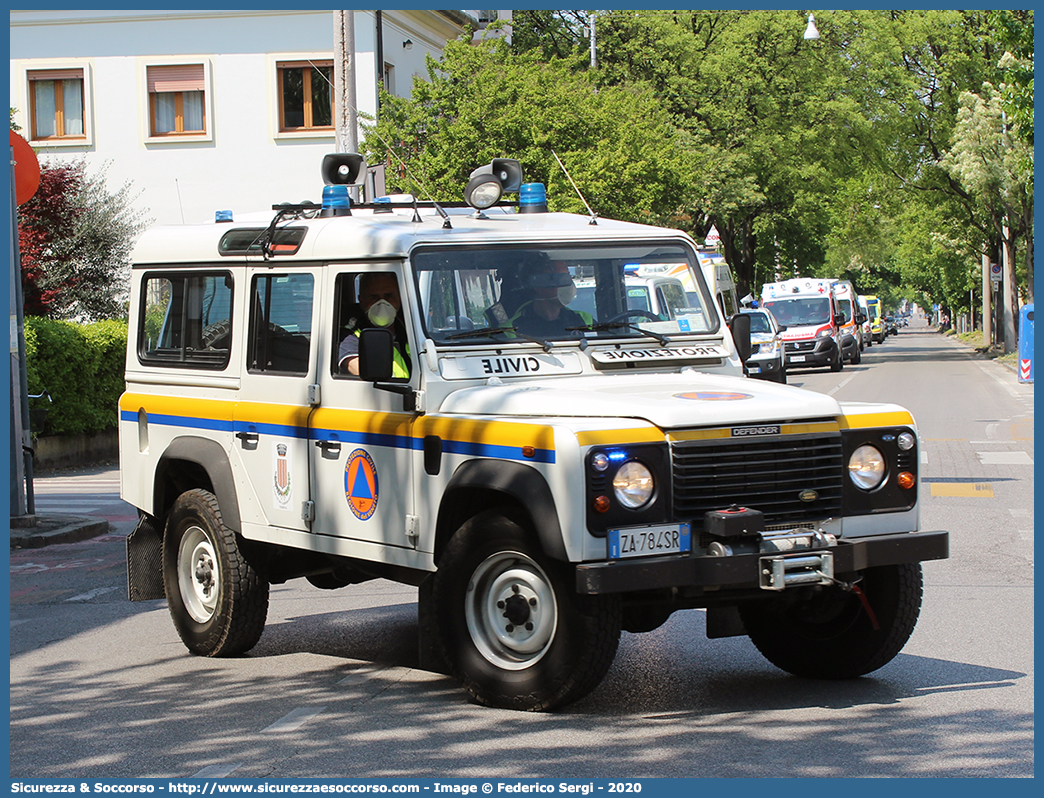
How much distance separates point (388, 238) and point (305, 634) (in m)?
2.71

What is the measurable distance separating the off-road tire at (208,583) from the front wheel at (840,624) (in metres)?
2.62

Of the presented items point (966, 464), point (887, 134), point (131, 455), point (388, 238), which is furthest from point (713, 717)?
point (887, 134)

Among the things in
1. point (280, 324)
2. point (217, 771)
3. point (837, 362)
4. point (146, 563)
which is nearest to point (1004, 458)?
point (146, 563)

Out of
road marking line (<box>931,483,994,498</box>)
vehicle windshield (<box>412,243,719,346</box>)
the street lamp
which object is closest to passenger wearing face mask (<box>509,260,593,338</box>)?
vehicle windshield (<box>412,243,719,346</box>)

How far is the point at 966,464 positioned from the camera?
16.6 meters

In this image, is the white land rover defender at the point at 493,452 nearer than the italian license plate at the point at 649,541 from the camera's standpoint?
No

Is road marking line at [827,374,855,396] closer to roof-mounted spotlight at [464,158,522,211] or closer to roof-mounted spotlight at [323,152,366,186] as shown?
roof-mounted spotlight at [323,152,366,186]

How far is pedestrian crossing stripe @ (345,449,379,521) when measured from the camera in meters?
6.81

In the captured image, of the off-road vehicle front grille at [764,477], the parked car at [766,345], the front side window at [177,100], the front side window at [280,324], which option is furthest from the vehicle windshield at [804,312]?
the off-road vehicle front grille at [764,477]

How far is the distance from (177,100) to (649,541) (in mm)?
29849

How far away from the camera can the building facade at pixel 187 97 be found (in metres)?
32.7

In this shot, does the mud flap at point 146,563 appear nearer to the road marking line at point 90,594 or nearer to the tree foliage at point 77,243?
the road marking line at point 90,594

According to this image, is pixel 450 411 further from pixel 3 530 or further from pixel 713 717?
pixel 3 530

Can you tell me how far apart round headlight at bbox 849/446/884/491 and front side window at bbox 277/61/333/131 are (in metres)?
27.8
